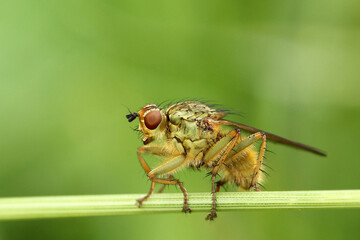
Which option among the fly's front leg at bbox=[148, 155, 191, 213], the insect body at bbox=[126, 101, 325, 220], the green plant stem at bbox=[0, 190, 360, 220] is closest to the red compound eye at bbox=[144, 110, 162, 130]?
the insect body at bbox=[126, 101, 325, 220]

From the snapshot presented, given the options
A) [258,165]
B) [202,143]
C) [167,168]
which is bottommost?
[258,165]


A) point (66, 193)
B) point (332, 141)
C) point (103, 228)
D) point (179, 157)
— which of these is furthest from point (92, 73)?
point (332, 141)

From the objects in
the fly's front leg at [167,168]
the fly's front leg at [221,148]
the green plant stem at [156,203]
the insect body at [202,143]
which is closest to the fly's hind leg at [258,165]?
the insect body at [202,143]

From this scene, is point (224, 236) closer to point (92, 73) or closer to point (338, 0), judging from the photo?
point (92, 73)

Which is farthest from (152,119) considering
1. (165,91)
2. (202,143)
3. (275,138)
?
(165,91)

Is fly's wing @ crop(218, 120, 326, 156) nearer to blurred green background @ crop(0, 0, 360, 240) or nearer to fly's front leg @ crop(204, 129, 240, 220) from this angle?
fly's front leg @ crop(204, 129, 240, 220)

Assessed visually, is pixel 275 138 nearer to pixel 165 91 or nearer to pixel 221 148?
pixel 221 148

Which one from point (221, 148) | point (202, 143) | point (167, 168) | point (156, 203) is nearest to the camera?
point (156, 203)
